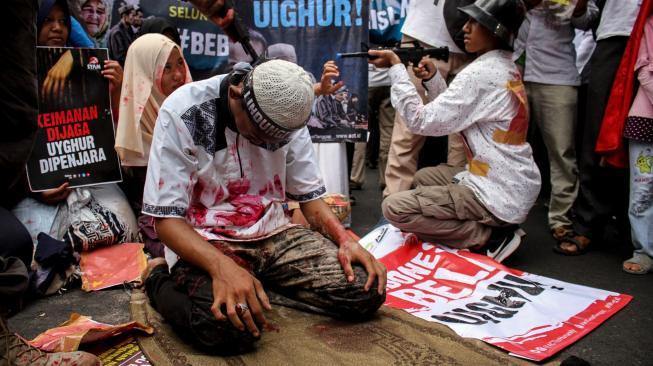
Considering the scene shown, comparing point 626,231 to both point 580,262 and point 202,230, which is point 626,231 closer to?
point 580,262

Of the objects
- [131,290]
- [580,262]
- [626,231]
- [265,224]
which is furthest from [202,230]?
[626,231]

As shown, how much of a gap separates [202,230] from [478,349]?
1.16 metres

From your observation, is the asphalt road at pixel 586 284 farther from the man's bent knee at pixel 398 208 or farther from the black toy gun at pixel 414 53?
the black toy gun at pixel 414 53

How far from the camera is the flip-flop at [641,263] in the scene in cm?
311

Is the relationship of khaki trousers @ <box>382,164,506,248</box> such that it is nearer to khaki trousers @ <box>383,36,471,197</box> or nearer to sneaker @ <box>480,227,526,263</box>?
sneaker @ <box>480,227,526,263</box>

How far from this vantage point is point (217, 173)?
2.27 metres

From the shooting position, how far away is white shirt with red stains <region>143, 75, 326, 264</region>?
2.10 m

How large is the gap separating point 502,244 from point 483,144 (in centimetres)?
59

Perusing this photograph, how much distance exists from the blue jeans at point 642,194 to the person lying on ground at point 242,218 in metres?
1.70

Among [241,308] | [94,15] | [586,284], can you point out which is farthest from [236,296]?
[94,15]

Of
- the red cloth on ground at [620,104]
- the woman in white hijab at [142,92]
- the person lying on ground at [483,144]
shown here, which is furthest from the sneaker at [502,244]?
the woman in white hijab at [142,92]

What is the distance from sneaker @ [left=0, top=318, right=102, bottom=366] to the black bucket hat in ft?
8.37

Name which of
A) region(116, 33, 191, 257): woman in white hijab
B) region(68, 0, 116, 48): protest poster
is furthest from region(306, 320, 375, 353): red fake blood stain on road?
region(68, 0, 116, 48): protest poster

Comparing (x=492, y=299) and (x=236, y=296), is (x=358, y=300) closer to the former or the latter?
(x=236, y=296)
